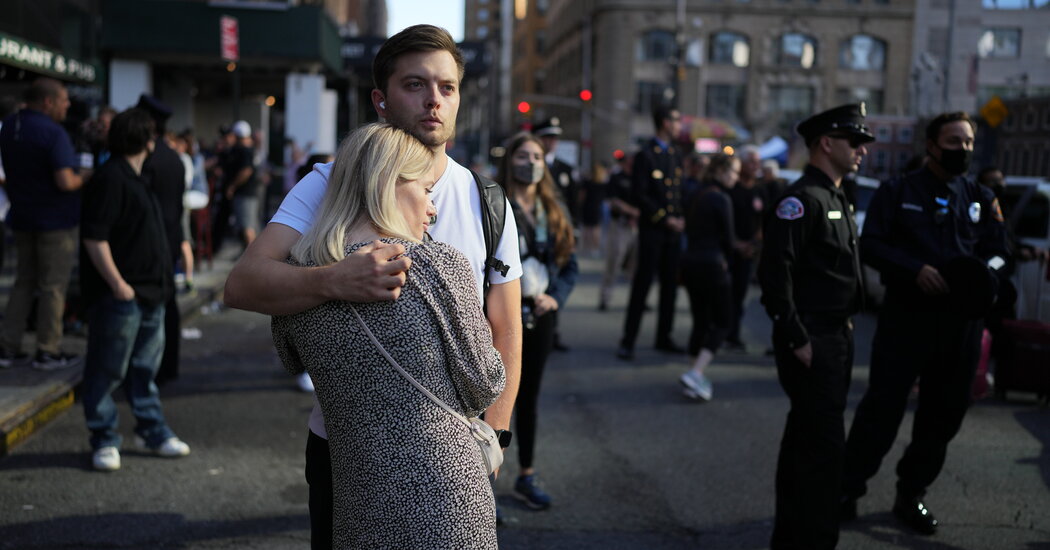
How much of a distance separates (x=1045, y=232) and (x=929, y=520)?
649cm

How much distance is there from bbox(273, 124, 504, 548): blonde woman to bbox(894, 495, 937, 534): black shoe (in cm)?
333

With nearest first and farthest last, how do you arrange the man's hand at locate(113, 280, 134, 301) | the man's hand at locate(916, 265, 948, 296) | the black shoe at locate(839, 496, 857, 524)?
the man's hand at locate(916, 265, 948, 296)
the black shoe at locate(839, 496, 857, 524)
the man's hand at locate(113, 280, 134, 301)

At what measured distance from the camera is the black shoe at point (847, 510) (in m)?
5.10

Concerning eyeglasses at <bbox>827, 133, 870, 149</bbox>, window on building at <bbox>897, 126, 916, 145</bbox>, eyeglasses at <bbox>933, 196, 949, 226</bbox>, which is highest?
window on building at <bbox>897, 126, 916, 145</bbox>

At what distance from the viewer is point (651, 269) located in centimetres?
990

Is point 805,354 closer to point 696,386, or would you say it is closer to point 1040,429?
point 696,386

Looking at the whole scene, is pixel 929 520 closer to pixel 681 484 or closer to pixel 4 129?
pixel 681 484

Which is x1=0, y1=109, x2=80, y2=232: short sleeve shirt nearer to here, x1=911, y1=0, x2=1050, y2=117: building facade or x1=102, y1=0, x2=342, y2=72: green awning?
x1=102, y1=0, x2=342, y2=72: green awning

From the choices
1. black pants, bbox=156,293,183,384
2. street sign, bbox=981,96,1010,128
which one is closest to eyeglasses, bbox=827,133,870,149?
black pants, bbox=156,293,183,384

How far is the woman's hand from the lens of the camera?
5301 millimetres

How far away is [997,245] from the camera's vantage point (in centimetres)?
511

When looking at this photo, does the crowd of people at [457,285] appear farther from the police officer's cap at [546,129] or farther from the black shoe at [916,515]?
the police officer's cap at [546,129]

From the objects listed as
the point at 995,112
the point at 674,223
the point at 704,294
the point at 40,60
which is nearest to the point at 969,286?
the point at 704,294

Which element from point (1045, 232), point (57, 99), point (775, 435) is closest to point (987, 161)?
point (1045, 232)
